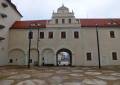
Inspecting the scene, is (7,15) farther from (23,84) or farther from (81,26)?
(23,84)

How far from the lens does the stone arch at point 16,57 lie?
32781 millimetres

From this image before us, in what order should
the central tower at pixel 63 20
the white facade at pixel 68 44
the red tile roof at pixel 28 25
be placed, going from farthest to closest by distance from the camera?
the red tile roof at pixel 28 25 → the central tower at pixel 63 20 → the white facade at pixel 68 44

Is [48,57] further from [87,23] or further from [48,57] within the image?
[87,23]

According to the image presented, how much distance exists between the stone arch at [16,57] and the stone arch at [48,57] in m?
4.48

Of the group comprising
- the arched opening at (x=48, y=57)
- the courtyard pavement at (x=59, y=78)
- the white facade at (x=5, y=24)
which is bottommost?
the courtyard pavement at (x=59, y=78)

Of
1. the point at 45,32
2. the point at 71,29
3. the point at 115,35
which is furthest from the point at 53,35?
the point at 115,35

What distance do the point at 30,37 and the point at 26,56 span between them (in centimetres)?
416

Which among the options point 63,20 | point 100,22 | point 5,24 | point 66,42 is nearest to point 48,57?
point 66,42

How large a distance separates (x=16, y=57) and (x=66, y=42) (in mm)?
11215

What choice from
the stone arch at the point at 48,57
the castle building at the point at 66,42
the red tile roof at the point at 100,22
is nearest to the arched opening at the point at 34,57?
the castle building at the point at 66,42

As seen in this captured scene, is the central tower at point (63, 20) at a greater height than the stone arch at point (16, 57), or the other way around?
the central tower at point (63, 20)

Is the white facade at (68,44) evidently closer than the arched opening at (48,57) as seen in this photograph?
Yes

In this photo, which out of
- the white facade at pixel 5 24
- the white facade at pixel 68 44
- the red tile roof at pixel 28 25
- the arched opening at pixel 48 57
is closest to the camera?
the white facade at pixel 5 24

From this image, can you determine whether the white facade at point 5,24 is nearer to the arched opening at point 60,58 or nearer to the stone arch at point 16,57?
the stone arch at point 16,57
